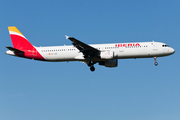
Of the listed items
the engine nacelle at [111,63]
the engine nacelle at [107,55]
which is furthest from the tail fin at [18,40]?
the engine nacelle at [111,63]

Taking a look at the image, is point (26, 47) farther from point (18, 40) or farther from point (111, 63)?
point (111, 63)

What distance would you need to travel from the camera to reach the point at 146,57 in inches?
1994

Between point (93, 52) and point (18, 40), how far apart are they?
1470cm

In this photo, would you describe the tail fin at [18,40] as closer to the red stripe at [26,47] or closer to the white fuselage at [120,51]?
the red stripe at [26,47]

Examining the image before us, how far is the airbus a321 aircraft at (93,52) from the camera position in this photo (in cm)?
4972

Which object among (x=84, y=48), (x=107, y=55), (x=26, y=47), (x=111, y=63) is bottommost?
(x=111, y=63)

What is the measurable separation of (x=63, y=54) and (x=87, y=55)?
4.19 metres

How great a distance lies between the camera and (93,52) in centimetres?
5034

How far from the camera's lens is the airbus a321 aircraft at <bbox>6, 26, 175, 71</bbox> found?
4972 centimetres

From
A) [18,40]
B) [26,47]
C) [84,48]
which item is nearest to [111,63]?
[84,48]

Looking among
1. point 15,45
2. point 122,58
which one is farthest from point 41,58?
point 122,58

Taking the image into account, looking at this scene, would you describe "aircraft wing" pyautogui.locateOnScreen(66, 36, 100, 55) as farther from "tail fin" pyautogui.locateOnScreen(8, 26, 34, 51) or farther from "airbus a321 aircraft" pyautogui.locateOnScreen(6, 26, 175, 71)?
"tail fin" pyautogui.locateOnScreen(8, 26, 34, 51)

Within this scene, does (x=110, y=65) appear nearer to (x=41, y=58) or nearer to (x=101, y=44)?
(x=101, y=44)

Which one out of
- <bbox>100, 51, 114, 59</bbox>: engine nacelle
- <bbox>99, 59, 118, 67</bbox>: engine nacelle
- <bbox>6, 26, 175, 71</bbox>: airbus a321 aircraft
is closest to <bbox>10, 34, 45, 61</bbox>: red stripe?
<bbox>6, 26, 175, 71</bbox>: airbus a321 aircraft
